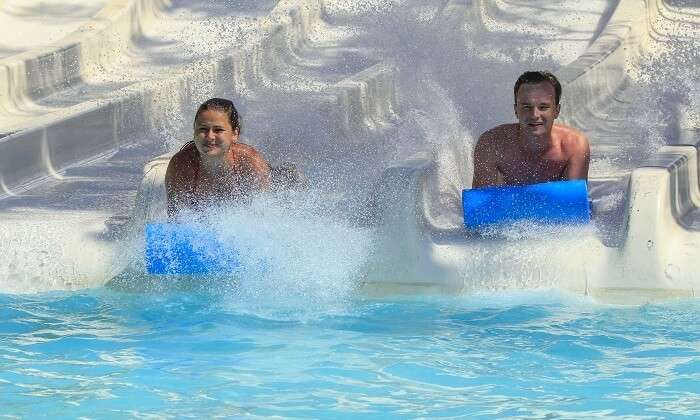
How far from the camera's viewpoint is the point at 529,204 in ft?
20.8

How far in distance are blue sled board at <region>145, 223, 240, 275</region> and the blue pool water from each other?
0.12 m

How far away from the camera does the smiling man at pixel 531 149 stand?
264 inches

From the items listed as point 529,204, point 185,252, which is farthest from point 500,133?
point 185,252

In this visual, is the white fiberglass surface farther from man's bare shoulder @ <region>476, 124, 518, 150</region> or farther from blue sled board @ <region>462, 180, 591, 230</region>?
blue sled board @ <region>462, 180, 591, 230</region>

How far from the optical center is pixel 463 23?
39.2ft

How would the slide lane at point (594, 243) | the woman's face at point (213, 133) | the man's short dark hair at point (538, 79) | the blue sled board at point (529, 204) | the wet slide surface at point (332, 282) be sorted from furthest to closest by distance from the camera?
the man's short dark hair at point (538, 79)
the woman's face at point (213, 133)
the blue sled board at point (529, 204)
the slide lane at point (594, 243)
the wet slide surface at point (332, 282)

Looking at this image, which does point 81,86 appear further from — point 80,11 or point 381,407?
point 381,407

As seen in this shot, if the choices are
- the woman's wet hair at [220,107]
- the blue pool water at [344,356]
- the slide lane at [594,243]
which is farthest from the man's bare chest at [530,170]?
the woman's wet hair at [220,107]

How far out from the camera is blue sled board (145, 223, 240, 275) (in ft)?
20.5

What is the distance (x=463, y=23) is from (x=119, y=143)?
150 inches

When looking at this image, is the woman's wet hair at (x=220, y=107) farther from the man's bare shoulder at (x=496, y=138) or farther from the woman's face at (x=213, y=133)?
the man's bare shoulder at (x=496, y=138)

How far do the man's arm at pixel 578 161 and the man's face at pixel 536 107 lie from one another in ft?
0.59

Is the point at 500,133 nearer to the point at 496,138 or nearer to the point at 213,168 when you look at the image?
the point at 496,138

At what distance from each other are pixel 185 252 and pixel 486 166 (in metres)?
1.63
